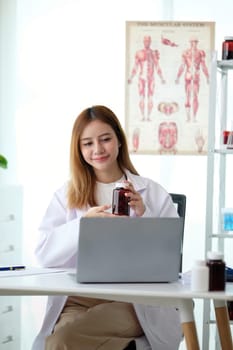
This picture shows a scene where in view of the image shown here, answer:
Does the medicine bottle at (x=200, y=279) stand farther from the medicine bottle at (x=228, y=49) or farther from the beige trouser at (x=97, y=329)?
the medicine bottle at (x=228, y=49)

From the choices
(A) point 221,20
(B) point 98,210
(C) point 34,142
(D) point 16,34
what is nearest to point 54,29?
(D) point 16,34

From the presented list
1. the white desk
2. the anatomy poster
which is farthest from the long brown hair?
the anatomy poster

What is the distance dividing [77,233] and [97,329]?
0.34 metres

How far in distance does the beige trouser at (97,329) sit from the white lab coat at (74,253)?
1.7 inches

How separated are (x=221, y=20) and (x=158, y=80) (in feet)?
1.61

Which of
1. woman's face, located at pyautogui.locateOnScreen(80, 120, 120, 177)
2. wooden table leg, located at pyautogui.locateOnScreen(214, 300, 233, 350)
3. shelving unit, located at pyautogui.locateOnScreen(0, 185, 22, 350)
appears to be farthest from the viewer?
shelving unit, located at pyautogui.locateOnScreen(0, 185, 22, 350)

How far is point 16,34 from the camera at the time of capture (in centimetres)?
441

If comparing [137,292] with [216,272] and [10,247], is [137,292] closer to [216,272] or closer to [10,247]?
[216,272]

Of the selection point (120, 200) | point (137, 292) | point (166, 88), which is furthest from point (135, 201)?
point (166, 88)

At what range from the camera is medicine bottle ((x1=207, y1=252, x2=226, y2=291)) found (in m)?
2.08

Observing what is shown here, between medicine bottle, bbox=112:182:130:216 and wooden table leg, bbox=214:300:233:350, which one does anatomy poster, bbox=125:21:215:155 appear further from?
wooden table leg, bbox=214:300:233:350

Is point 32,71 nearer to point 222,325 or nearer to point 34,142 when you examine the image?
point 34,142

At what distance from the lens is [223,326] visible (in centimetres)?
230

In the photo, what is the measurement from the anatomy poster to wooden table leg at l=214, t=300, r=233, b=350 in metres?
2.08
